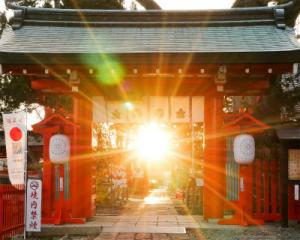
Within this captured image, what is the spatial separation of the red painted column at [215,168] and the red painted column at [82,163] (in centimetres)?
312

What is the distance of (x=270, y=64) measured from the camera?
10984mm

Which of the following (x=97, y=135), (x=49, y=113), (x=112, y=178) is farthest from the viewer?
(x=97, y=135)

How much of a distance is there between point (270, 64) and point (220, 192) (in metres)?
3.49

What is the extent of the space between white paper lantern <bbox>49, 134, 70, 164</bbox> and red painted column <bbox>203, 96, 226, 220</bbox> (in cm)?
364

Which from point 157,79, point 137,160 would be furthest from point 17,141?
point 137,160

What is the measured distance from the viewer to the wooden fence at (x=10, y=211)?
9.60 metres

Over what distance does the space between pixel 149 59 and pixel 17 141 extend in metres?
3.46

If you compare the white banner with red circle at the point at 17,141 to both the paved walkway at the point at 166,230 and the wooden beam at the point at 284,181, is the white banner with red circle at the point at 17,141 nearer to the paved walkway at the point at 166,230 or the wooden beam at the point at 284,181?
the paved walkway at the point at 166,230

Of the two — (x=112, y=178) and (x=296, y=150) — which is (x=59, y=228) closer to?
(x=296, y=150)

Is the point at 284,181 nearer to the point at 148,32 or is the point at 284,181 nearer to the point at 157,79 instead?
the point at 157,79

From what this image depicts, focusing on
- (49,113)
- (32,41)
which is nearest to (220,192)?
(49,113)

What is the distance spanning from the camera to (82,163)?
12.4 meters

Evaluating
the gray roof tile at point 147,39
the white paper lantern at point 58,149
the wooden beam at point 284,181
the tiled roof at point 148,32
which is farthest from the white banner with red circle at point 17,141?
the wooden beam at point 284,181

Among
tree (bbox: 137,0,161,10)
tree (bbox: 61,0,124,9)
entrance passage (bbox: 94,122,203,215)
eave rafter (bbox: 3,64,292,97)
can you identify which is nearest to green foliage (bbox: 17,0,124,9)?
tree (bbox: 61,0,124,9)
